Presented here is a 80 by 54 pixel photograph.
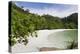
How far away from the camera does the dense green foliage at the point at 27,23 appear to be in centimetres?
198

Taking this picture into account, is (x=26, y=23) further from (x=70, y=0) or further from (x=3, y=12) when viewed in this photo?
(x=70, y=0)

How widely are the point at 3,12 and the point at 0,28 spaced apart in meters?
0.18

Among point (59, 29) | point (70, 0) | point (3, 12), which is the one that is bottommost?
point (59, 29)

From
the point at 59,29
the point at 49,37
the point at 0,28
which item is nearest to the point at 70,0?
the point at 59,29

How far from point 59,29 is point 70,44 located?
24cm

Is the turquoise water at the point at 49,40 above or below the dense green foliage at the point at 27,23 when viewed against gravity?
below

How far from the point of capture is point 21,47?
78.7 inches

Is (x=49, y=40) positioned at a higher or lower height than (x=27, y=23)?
lower

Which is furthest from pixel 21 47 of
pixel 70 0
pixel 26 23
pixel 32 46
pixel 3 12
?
pixel 70 0

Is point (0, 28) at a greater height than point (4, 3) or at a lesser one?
lesser

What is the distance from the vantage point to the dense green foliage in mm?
1981

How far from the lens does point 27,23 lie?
6.69 ft

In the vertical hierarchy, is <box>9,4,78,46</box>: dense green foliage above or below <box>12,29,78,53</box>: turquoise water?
above

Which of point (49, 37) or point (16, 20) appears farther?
point (49, 37)
